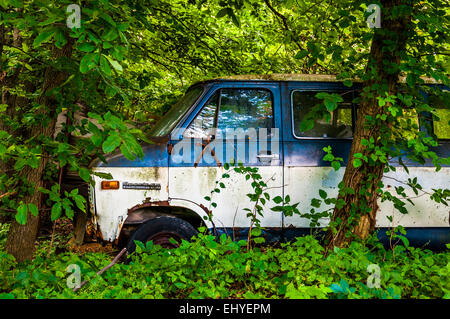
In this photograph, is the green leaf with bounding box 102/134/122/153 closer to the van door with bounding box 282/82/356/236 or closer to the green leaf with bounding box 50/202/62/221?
the green leaf with bounding box 50/202/62/221

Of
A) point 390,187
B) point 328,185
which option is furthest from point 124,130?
point 390,187

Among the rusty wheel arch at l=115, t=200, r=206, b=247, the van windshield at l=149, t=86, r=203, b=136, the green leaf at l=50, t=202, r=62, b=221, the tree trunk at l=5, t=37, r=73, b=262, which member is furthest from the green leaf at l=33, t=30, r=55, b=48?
the rusty wheel arch at l=115, t=200, r=206, b=247

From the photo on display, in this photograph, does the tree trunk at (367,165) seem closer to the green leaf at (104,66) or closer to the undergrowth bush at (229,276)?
the undergrowth bush at (229,276)

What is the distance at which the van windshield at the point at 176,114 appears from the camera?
431 centimetres

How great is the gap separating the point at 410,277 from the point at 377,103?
165cm

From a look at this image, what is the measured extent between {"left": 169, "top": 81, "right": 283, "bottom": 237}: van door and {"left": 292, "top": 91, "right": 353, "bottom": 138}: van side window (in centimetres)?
23

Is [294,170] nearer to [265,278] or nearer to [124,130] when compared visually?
[265,278]

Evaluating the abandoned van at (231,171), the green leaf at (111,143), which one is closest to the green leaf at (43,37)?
the green leaf at (111,143)

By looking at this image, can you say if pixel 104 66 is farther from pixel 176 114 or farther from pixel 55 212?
pixel 176 114

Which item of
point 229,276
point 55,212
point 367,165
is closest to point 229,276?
point 229,276

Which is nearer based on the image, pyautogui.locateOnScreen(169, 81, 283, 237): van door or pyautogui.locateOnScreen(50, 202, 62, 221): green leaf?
pyautogui.locateOnScreen(50, 202, 62, 221): green leaf

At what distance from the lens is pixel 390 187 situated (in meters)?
4.26

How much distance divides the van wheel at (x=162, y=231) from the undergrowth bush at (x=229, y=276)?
0.63m

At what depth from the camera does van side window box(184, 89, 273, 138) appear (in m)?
4.30
